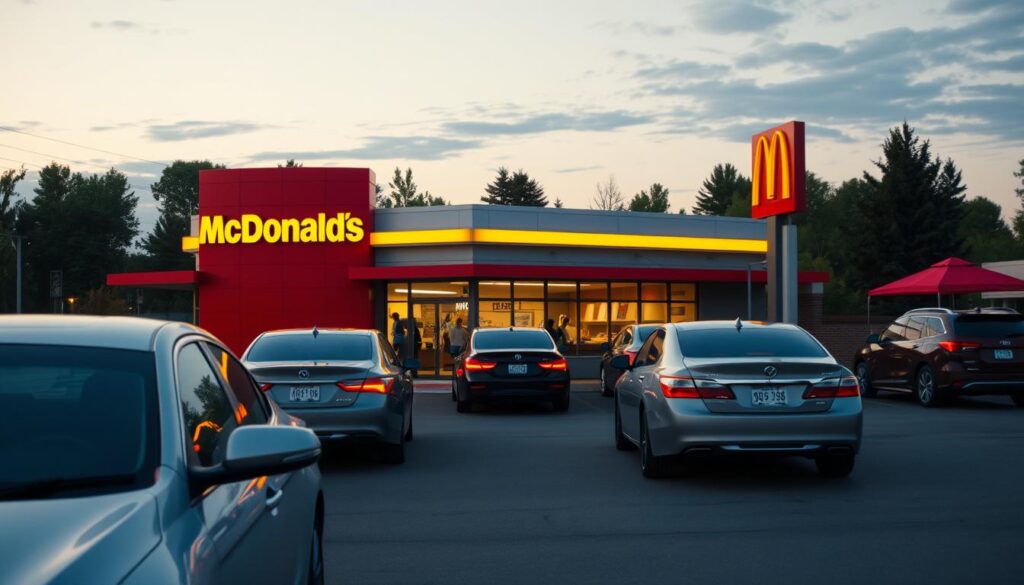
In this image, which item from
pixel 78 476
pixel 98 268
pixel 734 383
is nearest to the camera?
pixel 78 476

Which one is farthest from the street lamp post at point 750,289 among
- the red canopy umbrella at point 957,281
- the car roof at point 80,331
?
the car roof at point 80,331

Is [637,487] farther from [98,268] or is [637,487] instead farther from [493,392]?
[98,268]

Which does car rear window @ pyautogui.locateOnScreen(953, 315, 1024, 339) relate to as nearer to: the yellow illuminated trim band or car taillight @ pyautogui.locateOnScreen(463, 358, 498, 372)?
car taillight @ pyautogui.locateOnScreen(463, 358, 498, 372)

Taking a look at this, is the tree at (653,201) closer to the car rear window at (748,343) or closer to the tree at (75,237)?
the tree at (75,237)

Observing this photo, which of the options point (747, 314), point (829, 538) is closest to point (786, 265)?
point (747, 314)

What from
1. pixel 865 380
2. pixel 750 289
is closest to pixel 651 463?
pixel 865 380

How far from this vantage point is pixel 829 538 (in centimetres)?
829

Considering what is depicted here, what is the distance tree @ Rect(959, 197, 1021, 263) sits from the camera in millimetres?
94438

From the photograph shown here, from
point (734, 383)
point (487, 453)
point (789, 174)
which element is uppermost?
point (789, 174)

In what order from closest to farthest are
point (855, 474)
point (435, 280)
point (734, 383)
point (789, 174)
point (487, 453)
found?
point (734, 383), point (855, 474), point (487, 453), point (789, 174), point (435, 280)

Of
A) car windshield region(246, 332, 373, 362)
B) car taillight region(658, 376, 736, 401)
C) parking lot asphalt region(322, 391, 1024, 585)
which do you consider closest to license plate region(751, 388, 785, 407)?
car taillight region(658, 376, 736, 401)

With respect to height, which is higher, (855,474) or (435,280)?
(435,280)

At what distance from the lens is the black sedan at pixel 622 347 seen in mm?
22453

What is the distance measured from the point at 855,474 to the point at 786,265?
17660 millimetres
